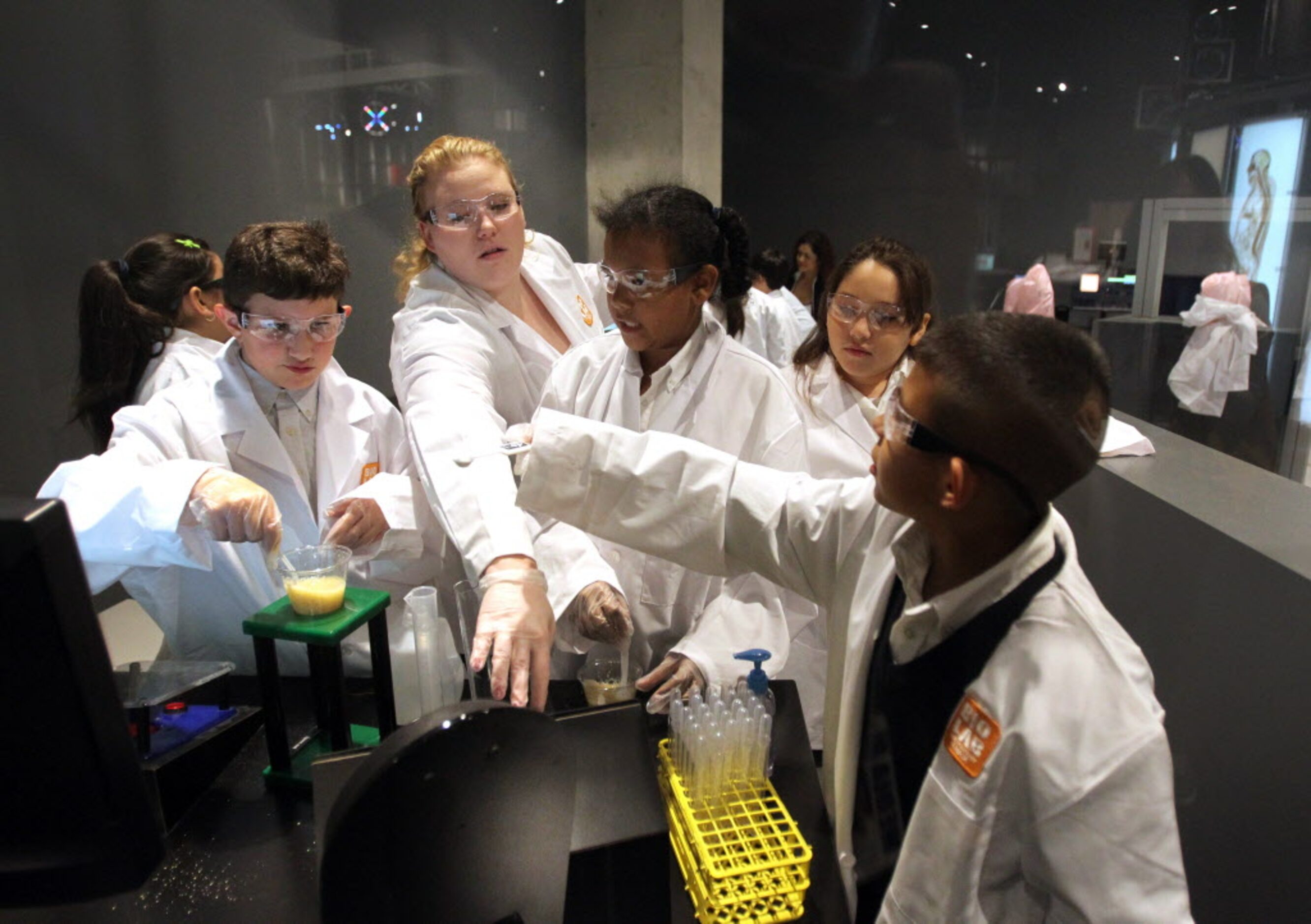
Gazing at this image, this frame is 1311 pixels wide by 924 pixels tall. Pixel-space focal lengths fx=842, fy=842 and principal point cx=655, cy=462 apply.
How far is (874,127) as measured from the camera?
6062 mm

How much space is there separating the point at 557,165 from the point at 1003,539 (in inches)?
181

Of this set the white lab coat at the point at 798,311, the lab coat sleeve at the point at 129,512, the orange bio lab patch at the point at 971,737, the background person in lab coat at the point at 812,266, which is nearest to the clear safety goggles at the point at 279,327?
the lab coat sleeve at the point at 129,512

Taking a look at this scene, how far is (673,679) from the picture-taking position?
1.38 metres

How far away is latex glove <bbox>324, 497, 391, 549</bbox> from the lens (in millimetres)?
1480

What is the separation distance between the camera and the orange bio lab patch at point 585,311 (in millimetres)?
2268

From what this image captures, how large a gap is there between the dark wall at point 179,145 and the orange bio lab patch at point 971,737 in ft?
7.38

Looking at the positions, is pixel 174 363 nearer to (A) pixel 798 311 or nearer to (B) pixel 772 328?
(B) pixel 772 328

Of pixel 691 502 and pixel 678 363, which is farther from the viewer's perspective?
pixel 678 363

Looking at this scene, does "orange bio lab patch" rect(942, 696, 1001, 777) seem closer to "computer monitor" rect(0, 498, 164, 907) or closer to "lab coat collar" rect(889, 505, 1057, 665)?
"lab coat collar" rect(889, 505, 1057, 665)

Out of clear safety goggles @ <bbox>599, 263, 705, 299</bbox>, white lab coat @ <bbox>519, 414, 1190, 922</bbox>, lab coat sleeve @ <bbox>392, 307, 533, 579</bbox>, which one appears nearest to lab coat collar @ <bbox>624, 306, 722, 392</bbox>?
clear safety goggles @ <bbox>599, 263, 705, 299</bbox>

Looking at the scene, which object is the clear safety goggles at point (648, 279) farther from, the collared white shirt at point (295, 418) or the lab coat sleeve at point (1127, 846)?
the lab coat sleeve at point (1127, 846)

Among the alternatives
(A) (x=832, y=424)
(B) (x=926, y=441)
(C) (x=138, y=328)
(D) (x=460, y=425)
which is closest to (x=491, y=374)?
(D) (x=460, y=425)

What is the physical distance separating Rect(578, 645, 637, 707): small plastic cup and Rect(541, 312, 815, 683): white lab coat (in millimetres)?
159

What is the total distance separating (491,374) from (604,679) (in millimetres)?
775
